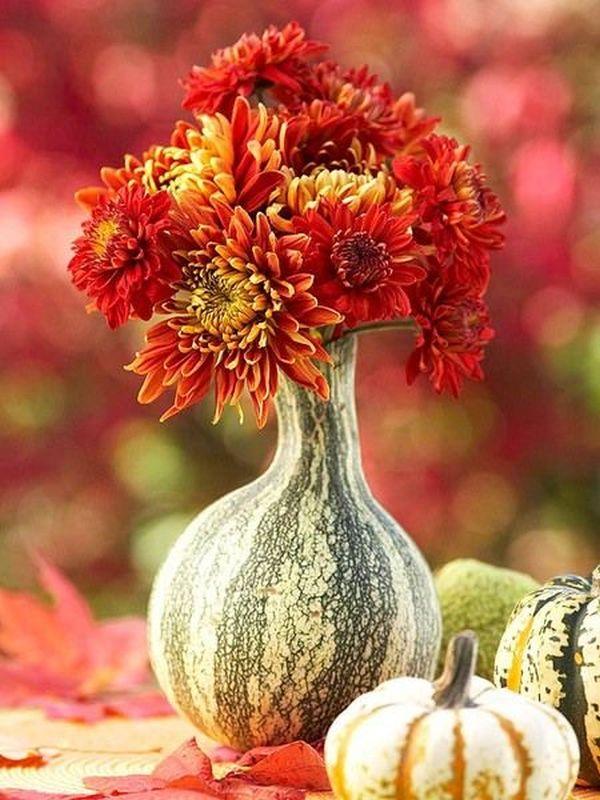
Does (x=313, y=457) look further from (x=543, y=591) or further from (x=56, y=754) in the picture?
(x=56, y=754)

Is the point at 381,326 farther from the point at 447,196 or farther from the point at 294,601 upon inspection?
the point at 294,601

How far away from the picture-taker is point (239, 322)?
4.09 feet

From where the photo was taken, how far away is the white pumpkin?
1083mm

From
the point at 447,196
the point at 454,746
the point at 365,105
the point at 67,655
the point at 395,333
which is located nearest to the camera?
the point at 454,746

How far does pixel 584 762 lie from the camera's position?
1.29 m

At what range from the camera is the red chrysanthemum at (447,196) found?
133 cm

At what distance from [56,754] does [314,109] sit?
2.12 ft

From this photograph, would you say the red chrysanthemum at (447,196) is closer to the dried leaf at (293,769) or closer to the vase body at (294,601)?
the vase body at (294,601)


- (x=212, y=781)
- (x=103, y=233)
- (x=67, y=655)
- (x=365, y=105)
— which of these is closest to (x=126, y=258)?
(x=103, y=233)

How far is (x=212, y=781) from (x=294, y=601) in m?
0.18

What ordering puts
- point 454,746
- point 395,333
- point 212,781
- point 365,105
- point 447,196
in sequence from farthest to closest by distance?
point 395,333
point 365,105
point 447,196
point 212,781
point 454,746

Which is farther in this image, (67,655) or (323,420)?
(67,655)

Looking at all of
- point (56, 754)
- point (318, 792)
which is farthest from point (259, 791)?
point (56, 754)

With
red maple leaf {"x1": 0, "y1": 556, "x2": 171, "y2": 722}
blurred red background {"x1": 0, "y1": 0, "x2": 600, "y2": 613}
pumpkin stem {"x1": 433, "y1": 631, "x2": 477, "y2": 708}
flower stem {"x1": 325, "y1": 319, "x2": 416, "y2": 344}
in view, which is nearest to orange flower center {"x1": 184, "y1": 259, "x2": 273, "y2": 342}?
flower stem {"x1": 325, "y1": 319, "x2": 416, "y2": 344}
